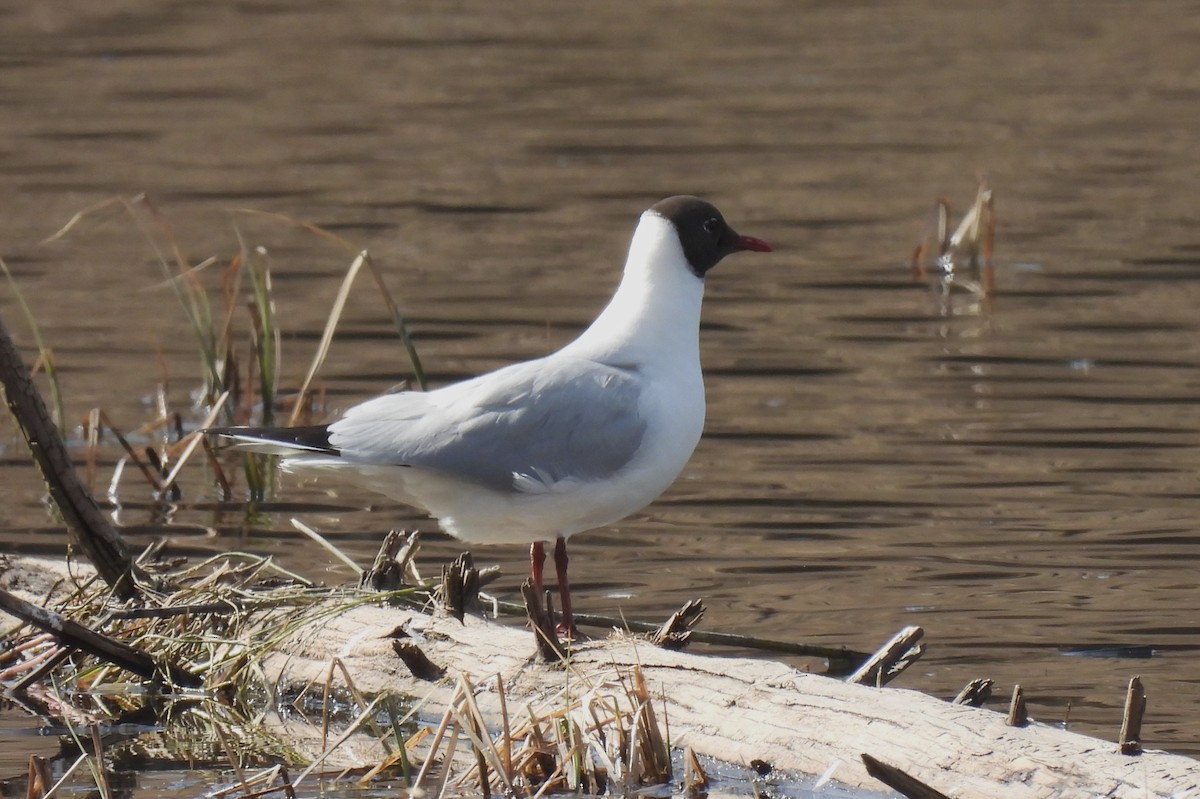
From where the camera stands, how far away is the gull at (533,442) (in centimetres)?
645

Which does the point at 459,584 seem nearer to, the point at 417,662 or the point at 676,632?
the point at 417,662

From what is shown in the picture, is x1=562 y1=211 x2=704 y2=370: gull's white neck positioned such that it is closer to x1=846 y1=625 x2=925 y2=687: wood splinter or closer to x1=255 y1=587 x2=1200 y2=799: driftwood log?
x1=255 y1=587 x2=1200 y2=799: driftwood log

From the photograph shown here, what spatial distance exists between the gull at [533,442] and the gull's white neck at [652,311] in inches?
0.4

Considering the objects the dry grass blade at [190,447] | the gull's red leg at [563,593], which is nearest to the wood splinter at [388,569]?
the gull's red leg at [563,593]

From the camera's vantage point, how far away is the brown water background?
806 centimetres

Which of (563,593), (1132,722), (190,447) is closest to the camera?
(1132,722)

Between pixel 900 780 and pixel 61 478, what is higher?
pixel 61 478

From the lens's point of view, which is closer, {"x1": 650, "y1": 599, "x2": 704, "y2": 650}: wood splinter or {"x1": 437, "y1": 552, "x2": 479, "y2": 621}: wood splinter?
{"x1": 650, "y1": 599, "x2": 704, "y2": 650}: wood splinter

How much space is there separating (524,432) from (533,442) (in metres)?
0.04

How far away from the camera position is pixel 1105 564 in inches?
317

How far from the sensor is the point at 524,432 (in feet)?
21.2

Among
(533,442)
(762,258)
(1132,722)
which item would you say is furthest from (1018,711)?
(762,258)

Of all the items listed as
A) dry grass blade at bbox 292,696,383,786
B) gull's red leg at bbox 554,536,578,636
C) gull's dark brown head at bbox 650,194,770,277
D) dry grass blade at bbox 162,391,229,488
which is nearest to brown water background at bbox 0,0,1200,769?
dry grass blade at bbox 162,391,229,488

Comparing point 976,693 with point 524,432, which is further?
point 524,432
